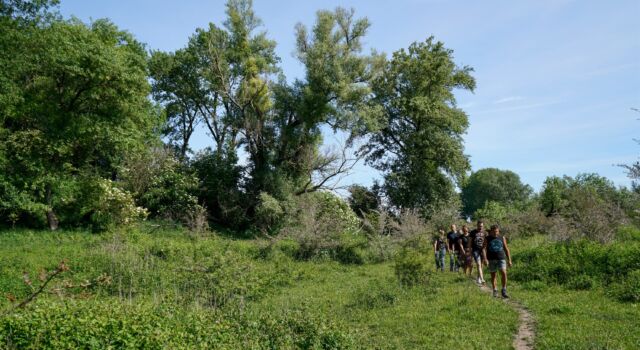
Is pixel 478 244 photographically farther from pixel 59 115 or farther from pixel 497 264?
pixel 59 115

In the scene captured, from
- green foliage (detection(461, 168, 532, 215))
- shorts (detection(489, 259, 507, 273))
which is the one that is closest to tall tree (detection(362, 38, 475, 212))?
shorts (detection(489, 259, 507, 273))

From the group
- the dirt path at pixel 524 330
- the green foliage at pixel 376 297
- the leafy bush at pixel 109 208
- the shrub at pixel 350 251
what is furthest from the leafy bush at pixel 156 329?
the leafy bush at pixel 109 208

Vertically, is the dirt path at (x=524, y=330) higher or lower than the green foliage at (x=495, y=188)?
lower

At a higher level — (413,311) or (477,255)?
(477,255)

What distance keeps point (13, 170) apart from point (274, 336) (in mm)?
20256

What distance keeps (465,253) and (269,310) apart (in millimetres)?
8303

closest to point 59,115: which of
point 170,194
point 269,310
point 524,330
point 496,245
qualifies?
point 170,194

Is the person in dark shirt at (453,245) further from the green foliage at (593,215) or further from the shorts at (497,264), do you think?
the shorts at (497,264)

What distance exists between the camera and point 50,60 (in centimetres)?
2402

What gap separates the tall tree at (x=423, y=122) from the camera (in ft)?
121

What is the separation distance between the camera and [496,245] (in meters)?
13.1

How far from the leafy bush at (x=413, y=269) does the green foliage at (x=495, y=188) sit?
207 feet

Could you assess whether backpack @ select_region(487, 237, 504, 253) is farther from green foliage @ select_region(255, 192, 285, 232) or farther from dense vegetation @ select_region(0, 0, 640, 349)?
green foliage @ select_region(255, 192, 285, 232)

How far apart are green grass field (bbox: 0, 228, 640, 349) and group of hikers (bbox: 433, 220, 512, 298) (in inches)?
28.6
